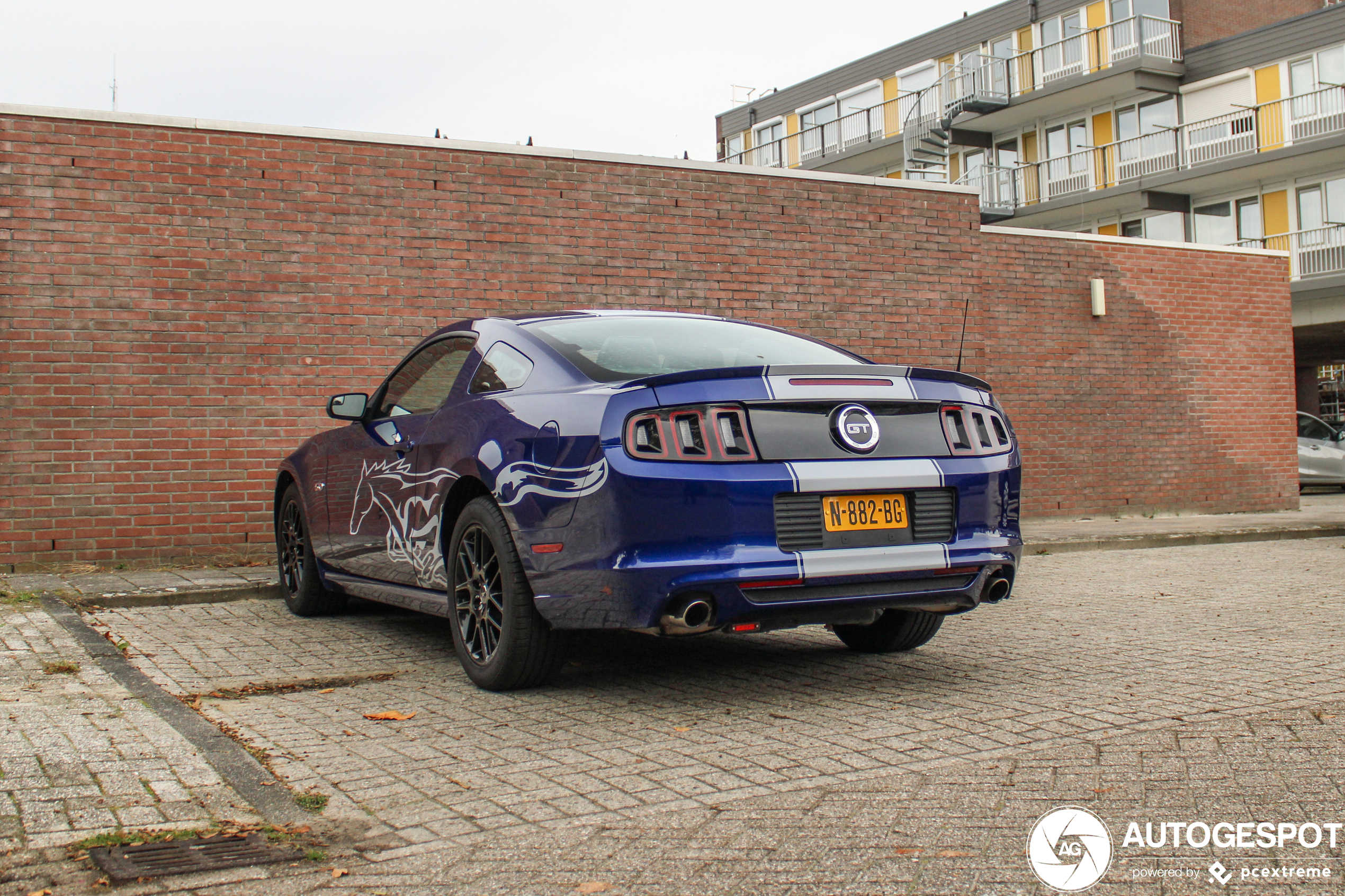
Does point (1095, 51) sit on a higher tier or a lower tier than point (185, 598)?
higher

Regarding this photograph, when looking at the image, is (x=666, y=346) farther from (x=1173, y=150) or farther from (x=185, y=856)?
(x=1173, y=150)

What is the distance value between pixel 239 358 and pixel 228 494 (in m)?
1.10

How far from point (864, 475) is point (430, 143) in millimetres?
7375

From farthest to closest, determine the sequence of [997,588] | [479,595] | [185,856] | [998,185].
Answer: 1. [998,185]
2. [479,595]
3. [997,588]
4. [185,856]

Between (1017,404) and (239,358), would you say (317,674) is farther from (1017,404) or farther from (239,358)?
(1017,404)

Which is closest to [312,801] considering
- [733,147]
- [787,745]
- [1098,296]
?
[787,745]

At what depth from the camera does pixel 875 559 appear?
4.36 m

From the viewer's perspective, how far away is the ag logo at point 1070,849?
2729mm

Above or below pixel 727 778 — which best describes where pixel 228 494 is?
above

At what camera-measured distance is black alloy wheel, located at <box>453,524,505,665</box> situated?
475cm

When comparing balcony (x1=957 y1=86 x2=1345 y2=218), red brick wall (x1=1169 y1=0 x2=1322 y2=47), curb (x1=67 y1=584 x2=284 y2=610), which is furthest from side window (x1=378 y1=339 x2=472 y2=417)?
red brick wall (x1=1169 y1=0 x2=1322 y2=47)

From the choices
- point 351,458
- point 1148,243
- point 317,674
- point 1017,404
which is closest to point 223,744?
point 317,674

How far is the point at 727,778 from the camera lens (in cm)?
355

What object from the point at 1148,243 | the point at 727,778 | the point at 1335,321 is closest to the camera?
the point at 727,778
